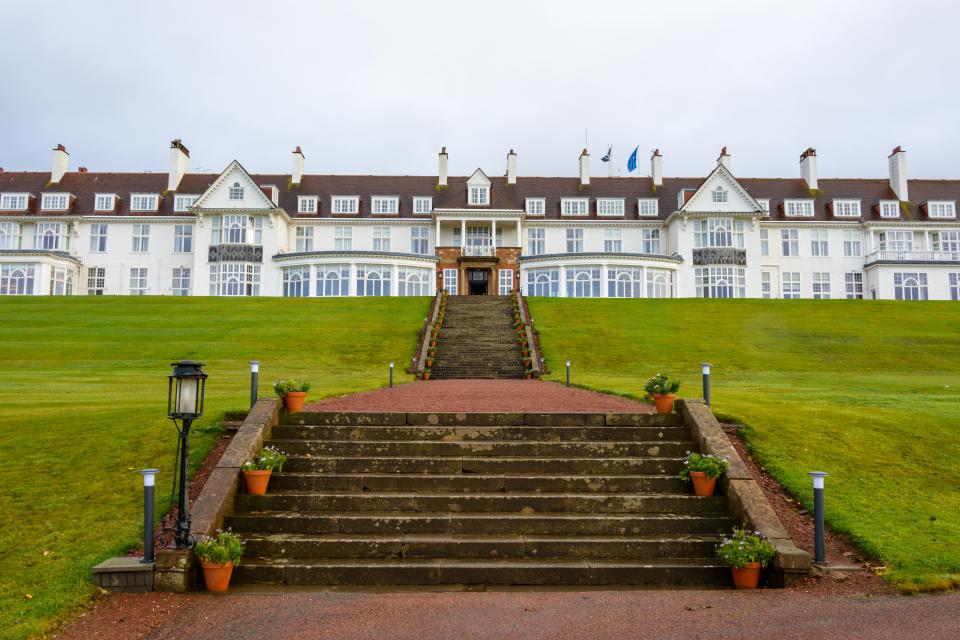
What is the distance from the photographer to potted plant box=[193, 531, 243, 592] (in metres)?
7.53

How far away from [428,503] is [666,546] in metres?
3.13

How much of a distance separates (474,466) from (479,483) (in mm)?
428

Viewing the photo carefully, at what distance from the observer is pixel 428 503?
918 cm

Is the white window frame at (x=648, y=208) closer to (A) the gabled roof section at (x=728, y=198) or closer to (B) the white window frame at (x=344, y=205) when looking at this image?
(A) the gabled roof section at (x=728, y=198)

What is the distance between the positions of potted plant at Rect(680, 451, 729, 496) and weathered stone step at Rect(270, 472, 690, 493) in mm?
238

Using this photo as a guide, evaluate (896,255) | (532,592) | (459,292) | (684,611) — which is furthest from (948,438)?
(896,255)

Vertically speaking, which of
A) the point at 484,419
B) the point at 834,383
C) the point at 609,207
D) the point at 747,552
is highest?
the point at 609,207

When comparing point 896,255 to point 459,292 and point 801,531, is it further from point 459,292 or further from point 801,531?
point 801,531

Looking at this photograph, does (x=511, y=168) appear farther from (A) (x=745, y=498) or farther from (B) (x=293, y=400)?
(A) (x=745, y=498)

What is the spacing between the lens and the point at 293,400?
11617mm

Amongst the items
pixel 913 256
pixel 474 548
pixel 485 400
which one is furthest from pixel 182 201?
pixel 913 256

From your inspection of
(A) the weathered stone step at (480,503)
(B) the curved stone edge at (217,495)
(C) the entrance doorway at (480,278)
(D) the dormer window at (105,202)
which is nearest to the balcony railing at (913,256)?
(C) the entrance doorway at (480,278)

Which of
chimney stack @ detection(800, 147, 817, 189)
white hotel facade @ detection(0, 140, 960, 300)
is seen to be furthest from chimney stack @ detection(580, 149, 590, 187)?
chimney stack @ detection(800, 147, 817, 189)

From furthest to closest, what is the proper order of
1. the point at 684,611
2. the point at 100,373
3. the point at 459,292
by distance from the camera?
the point at 459,292
the point at 100,373
the point at 684,611
